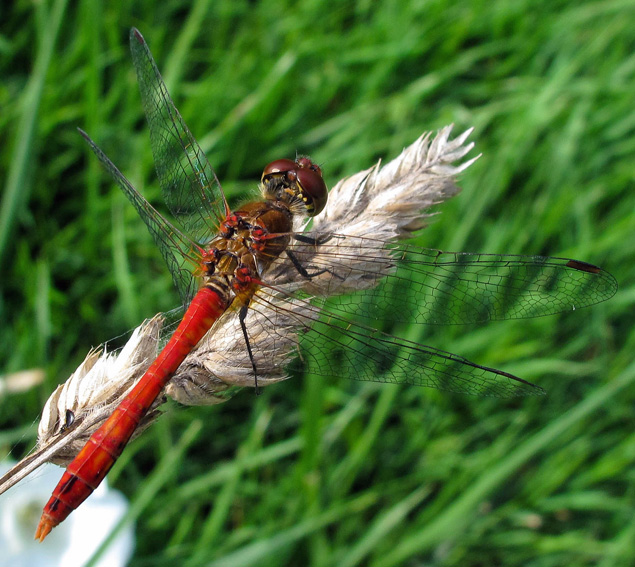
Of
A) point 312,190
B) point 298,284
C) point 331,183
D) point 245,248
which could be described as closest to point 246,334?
point 298,284

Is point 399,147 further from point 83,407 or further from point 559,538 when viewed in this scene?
point 83,407

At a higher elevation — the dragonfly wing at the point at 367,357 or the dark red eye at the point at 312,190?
the dark red eye at the point at 312,190

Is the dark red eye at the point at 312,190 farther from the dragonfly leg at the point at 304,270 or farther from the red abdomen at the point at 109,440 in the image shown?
the red abdomen at the point at 109,440

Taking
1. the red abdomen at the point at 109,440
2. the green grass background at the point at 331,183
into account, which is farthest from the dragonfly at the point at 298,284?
the green grass background at the point at 331,183

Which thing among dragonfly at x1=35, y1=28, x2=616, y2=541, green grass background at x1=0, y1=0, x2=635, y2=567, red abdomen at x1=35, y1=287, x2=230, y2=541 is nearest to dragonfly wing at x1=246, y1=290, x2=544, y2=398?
A: dragonfly at x1=35, y1=28, x2=616, y2=541

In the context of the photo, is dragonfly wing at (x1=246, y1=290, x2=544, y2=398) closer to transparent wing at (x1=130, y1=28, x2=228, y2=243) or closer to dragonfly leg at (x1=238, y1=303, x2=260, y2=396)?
dragonfly leg at (x1=238, y1=303, x2=260, y2=396)

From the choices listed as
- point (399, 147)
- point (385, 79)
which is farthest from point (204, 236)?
point (385, 79)

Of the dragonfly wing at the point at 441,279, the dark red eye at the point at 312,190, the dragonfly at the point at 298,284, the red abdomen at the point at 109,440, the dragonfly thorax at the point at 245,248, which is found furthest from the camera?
the dark red eye at the point at 312,190
